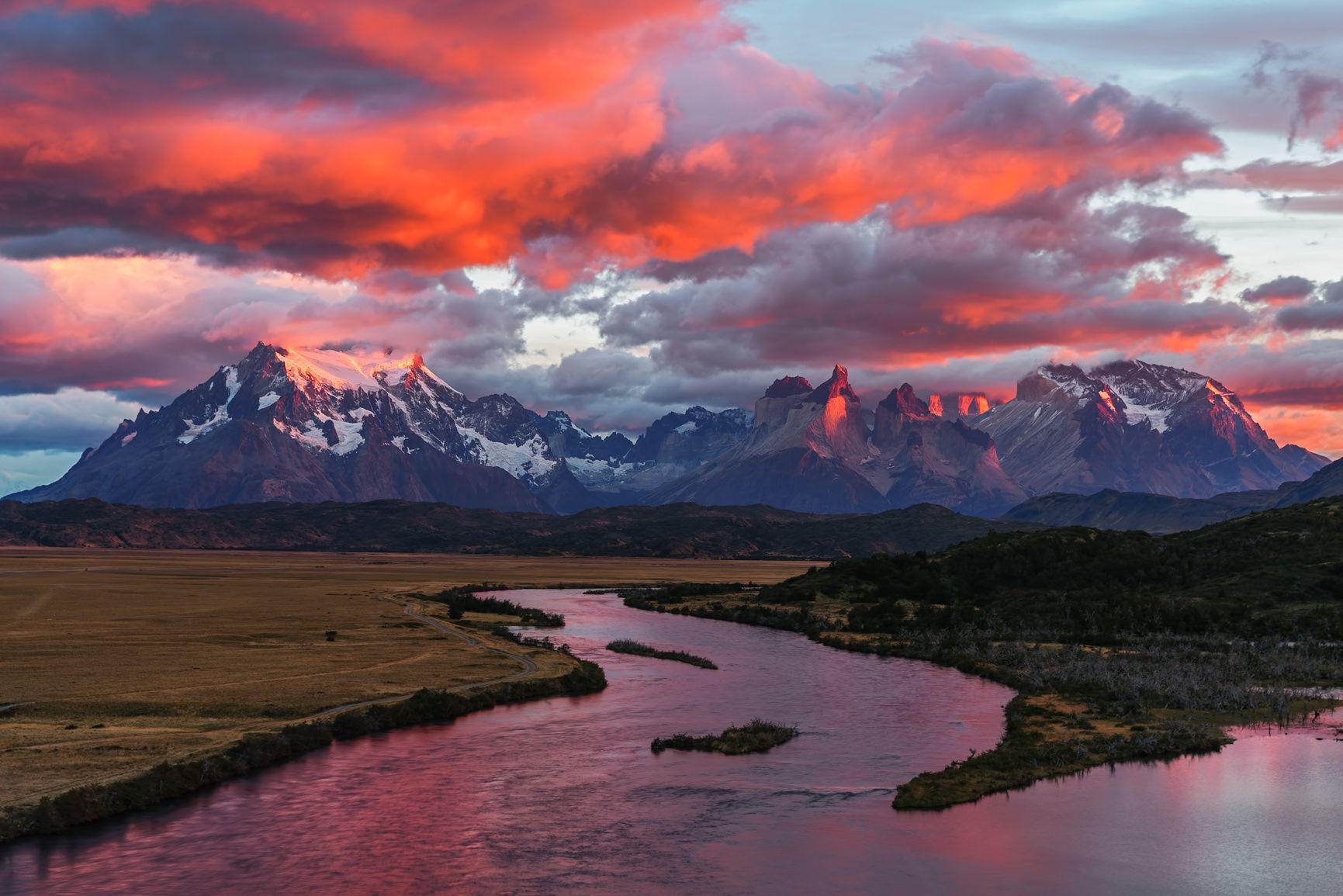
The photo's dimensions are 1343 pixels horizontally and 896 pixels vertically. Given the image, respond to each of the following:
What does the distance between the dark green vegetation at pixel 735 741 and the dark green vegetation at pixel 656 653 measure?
1349 inches

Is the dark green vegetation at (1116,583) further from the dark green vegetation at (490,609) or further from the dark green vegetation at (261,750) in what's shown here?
the dark green vegetation at (261,750)

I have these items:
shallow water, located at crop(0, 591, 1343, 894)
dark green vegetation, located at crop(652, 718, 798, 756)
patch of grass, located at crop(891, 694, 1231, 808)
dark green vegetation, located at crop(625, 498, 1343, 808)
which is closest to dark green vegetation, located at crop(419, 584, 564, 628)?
dark green vegetation, located at crop(625, 498, 1343, 808)

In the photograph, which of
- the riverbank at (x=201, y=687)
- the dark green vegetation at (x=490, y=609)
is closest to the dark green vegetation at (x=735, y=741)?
the riverbank at (x=201, y=687)

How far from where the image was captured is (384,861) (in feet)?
138

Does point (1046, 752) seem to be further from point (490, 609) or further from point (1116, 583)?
point (490, 609)

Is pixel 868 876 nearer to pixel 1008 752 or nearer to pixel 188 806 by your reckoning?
pixel 1008 752

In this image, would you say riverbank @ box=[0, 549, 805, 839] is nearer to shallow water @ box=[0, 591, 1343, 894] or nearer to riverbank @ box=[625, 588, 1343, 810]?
shallow water @ box=[0, 591, 1343, 894]

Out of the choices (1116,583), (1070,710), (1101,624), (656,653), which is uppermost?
(1116,583)

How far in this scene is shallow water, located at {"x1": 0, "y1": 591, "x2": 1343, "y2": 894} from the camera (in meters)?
40.3

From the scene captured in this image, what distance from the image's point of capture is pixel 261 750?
5738 cm

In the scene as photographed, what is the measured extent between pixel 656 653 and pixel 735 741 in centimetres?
4597

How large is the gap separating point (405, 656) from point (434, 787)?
4605 centimetres

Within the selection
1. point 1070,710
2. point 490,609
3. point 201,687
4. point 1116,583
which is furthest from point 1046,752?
point 490,609

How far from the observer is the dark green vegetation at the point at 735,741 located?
62.3 m
